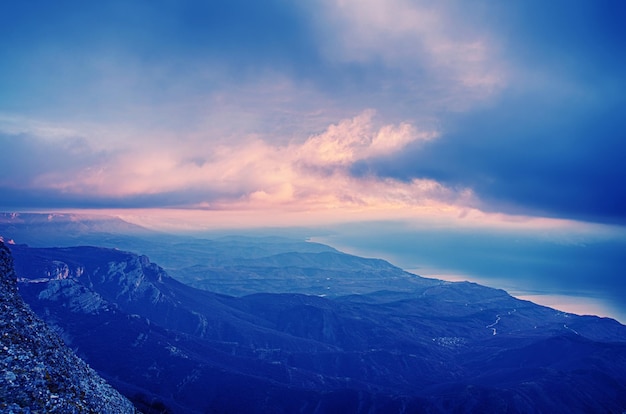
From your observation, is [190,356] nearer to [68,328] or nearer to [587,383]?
[68,328]

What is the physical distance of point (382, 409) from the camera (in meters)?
146

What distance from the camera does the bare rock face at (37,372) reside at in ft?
105

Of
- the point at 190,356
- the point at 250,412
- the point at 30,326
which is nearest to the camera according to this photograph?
the point at 30,326

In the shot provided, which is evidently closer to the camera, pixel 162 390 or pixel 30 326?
pixel 30 326

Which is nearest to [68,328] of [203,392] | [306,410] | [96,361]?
[96,361]

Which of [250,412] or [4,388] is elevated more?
[4,388]

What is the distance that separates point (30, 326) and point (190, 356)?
15872 centimetres

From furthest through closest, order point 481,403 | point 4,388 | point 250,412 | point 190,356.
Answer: point 190,356, point 481,403, point 250,412, point 4,388

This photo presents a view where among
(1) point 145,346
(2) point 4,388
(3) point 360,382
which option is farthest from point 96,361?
(2) point 4,388

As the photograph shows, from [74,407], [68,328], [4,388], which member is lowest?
[68,328]

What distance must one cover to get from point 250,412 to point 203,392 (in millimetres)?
24948

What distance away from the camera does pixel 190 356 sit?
611ft

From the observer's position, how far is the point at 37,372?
34.7 metres

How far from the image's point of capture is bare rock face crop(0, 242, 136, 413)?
32000 millimetres
